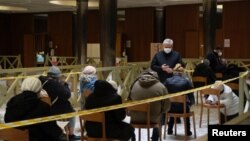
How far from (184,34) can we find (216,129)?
53.4ft

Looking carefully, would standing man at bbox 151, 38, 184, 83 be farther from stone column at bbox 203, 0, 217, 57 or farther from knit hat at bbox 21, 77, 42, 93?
stone column at bbox 203, 0, 217, 57

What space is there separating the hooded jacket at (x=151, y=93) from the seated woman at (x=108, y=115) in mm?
712

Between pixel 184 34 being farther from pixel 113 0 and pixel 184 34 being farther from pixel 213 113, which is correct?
pixel 213 113

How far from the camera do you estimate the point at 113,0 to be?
40.5 feet

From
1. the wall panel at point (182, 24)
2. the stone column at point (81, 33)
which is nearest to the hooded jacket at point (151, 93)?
the stone column at point (81, 33)

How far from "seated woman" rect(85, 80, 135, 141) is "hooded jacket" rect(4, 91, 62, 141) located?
0.63 meters

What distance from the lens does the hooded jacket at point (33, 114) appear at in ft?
13.5

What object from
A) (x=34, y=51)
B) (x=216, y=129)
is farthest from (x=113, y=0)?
(x=34, y=51)

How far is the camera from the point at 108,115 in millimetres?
4688

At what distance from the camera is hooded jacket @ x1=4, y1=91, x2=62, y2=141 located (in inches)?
163

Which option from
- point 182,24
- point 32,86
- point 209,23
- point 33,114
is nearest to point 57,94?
point 32,86

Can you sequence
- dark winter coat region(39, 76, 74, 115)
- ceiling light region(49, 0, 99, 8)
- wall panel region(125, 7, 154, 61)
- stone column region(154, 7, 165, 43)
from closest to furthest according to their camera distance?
dark winter coat region(39, 76, 74, 115), ceiling light region(49, 0, 99, 8), stone column region(154, 7, 165, 43), wall panel region(125, 7, 154, 61)

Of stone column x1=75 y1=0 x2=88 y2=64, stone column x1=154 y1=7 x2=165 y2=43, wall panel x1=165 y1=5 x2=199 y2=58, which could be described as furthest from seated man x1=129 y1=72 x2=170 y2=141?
stone column x1=154 y1=7 x2=165 y2=43

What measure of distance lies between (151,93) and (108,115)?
3.68ft
